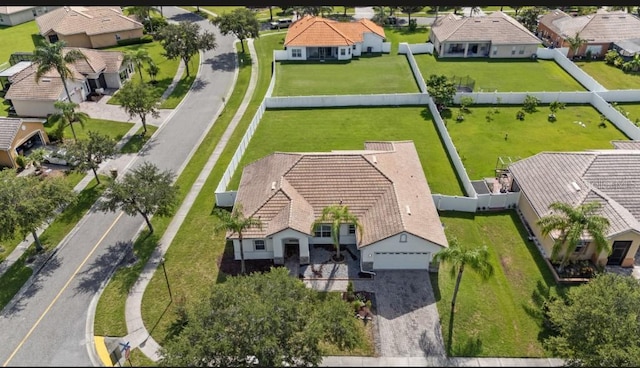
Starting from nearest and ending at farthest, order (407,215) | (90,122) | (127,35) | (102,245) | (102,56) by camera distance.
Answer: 1. (407,215)
2. (102,245)
3. (90,122)
4. (102,56)
5. (127,35)

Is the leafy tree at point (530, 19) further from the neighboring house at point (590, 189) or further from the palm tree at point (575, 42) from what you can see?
the neighboring house at point (590, 189)

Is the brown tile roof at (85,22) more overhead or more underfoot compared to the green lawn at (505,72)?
more overhead

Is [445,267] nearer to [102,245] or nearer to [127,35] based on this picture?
[102,245]

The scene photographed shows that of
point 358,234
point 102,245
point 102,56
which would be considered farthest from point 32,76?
point 358,234

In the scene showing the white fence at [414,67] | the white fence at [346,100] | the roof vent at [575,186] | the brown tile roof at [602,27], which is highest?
the brown tile roof at [602,27]

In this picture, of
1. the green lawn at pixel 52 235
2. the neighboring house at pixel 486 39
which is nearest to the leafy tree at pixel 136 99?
the green lawn at pixel 52 235

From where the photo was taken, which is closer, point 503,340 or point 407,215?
point 503,340
